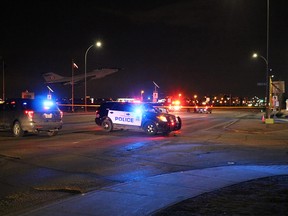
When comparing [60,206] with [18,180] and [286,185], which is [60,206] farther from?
[286,185]

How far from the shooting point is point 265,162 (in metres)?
12.3

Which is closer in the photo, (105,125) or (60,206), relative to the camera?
(60,206)

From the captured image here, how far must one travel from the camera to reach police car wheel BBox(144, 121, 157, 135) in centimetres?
2129

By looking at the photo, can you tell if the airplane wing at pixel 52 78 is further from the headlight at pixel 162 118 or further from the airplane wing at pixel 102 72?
the headlight at pixel 162 118

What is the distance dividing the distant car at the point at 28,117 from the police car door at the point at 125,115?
12.0 feet

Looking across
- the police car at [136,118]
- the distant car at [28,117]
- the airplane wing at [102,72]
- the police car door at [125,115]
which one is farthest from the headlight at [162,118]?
the airplane wing at [102,72]

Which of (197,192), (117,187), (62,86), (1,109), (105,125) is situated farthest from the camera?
(62,86)

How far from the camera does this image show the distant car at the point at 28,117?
1906 cm

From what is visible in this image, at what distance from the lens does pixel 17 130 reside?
19.4 m

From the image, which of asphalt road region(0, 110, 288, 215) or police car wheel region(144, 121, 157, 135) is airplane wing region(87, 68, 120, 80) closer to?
police car wheel region(144, 121, 157, 135)

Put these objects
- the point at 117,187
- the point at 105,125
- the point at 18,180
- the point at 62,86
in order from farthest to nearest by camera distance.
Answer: the point at 62,86
the point at 105,125
the point at 18,180
the point at 117,187

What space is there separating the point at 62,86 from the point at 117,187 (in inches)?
3674

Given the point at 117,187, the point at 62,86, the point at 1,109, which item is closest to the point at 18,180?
the point at 117,187

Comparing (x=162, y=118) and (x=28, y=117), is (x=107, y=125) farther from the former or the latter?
(x=28, y=117)
